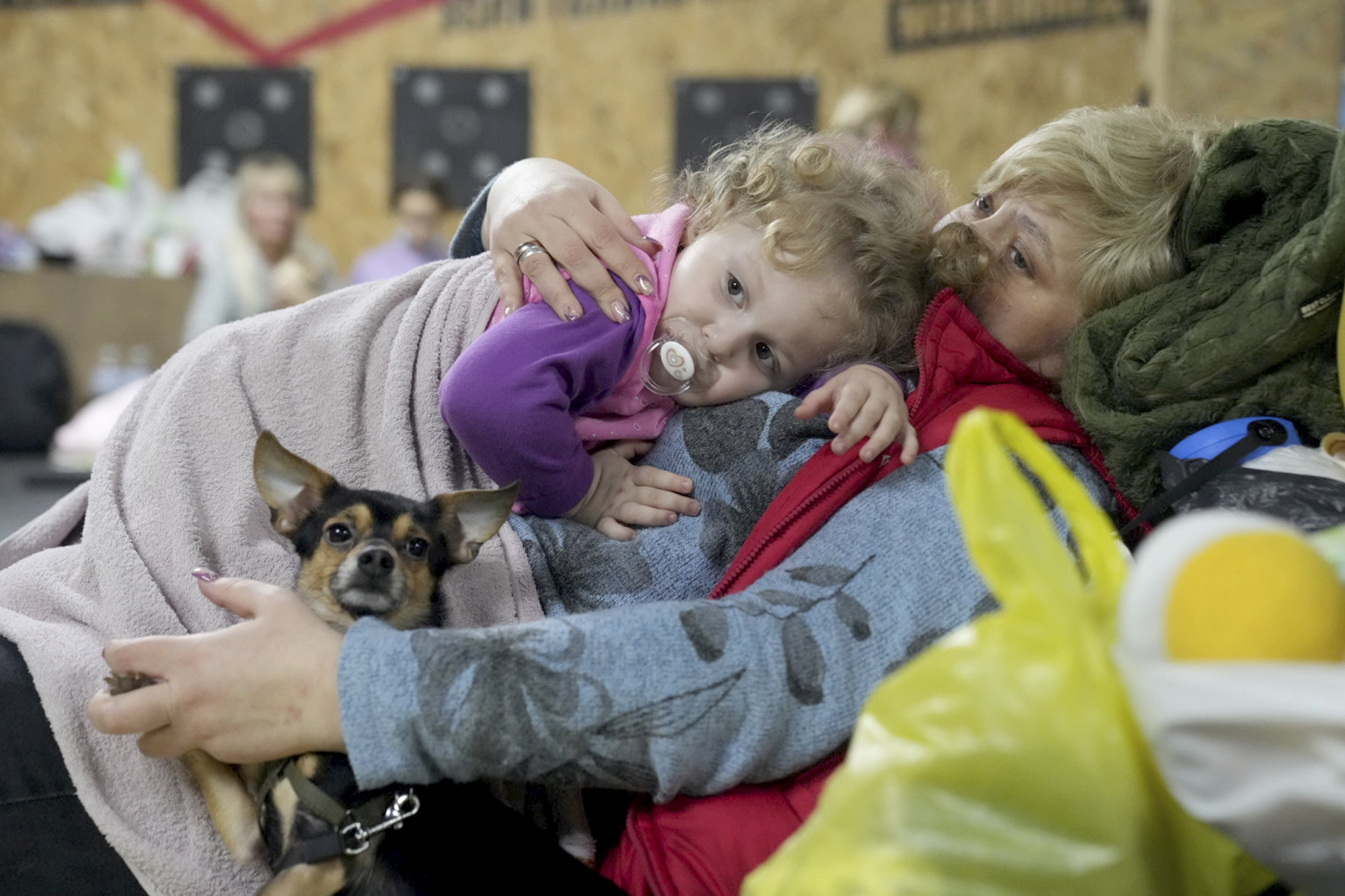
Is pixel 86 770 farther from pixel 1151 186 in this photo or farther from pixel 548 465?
pixel 1151 186

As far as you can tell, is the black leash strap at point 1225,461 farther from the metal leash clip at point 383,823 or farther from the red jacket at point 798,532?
the metal leash clip at point 383,823

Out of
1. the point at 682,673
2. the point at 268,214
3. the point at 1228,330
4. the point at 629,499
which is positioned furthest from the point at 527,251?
the point at 268,214

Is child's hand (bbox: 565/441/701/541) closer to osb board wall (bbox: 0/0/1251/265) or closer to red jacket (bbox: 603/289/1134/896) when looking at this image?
red jacket (bbox: 603/289/1134/896)

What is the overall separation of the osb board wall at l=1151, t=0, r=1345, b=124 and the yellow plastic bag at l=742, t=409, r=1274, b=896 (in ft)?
8.43

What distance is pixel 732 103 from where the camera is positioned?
596 cm

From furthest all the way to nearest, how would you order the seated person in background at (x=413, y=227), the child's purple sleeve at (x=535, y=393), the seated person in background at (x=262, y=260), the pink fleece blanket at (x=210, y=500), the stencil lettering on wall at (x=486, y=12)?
1. the stencil lettering on wall at (x=486, y=12)
2. the seated person in background at (x=413, y=227)
3. the seated person in background at (x=262, y=260)
4. the child's purple sleeve at (x=535, y=393)
5. the pink fleece blanket at (x=210, y=500)

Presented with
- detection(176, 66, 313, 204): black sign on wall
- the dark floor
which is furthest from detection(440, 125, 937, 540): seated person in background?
detection(176, 66, 313, 204): black sign on wall

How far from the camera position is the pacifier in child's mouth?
1.33 m

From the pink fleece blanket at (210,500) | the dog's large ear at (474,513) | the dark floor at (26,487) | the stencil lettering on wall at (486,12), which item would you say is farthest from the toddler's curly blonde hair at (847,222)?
the stencil lettering on wall at (486,12)

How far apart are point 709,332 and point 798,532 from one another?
299 mm

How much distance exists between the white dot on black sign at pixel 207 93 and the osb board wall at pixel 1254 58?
15.7ft

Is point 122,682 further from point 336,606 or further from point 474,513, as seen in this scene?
point 474,513

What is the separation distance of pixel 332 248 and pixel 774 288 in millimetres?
5231

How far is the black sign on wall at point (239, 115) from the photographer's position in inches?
236
